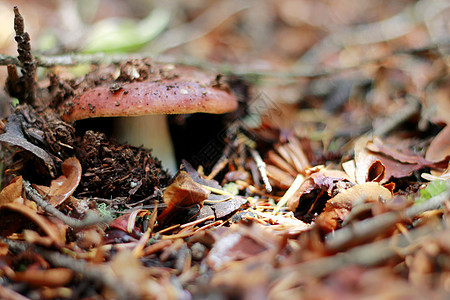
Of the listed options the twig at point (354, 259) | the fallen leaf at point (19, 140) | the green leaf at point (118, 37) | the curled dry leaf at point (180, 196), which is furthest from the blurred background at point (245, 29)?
the twig at point (354, 259)

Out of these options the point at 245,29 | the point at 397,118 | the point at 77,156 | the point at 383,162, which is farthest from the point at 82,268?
the point at 245,29

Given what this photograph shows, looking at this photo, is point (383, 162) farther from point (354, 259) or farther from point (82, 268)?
point (82, 268)

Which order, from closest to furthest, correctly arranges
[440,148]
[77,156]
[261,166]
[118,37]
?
[77,156] < [440,148] < [261,166] < [118,37]

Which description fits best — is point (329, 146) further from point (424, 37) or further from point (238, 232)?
point (424, 37)

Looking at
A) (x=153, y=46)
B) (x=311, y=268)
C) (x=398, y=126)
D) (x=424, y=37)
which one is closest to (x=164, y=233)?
(x=311, y=268)

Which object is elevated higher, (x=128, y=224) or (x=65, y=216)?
(x=65, y=216)

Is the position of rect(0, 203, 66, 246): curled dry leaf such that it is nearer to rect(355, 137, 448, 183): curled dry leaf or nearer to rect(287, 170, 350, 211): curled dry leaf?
rect(287, 170, 350, 211): curled dry leaf

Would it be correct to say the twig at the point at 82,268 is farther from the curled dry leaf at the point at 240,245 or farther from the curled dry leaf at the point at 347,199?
the curled dry leaf at the point at 347,199

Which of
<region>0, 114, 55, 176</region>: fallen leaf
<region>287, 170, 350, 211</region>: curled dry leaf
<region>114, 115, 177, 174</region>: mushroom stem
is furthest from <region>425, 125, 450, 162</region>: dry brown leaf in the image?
<region>0, 114, 55, 176</region>: fallen leaf
